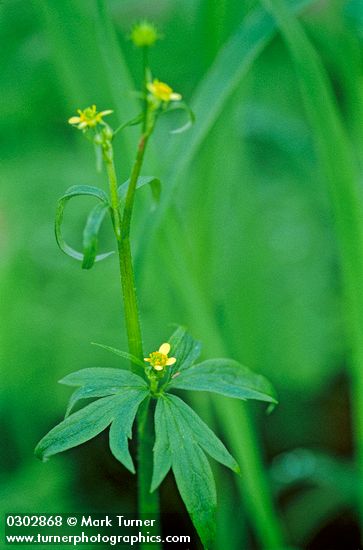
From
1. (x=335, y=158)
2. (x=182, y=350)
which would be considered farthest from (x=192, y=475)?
(x=335, y=158)

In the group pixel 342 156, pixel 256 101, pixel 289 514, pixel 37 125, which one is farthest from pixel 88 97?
pixel 289 514

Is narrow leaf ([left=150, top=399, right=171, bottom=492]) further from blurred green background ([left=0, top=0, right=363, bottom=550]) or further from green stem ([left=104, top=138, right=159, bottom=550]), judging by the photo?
blurred green background ([left=0, top=0, right=363, bottom=550])

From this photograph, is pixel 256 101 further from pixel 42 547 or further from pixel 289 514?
pixel 42 547

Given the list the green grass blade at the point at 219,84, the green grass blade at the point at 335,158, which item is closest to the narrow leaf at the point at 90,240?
the green grass blade at the point at 219,84

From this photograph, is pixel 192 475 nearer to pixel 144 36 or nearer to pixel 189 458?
pixel 189 458

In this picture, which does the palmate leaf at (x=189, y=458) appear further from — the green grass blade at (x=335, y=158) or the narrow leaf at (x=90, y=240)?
the green grass blade at (x=335, y=158)

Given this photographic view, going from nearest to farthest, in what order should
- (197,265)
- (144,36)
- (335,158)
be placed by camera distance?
(144,36) < (335,158) < (197,265)

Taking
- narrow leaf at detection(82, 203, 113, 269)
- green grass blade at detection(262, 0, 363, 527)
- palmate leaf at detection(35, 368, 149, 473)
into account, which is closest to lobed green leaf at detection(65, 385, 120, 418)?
→ palmate leaf at detection(35, 368, 149, 473)

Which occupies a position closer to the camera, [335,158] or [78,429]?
[78,429]
